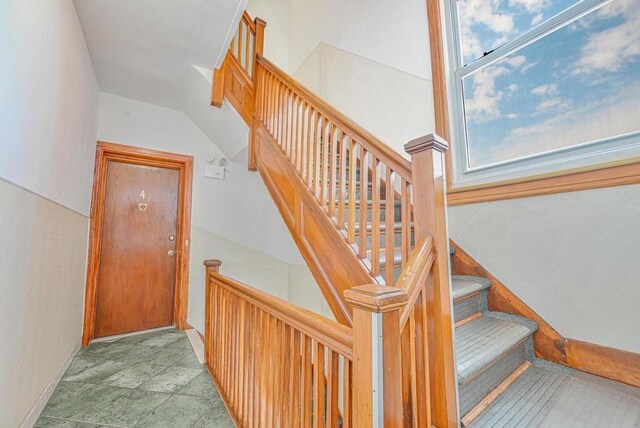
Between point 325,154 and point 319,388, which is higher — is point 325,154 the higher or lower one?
the higher one

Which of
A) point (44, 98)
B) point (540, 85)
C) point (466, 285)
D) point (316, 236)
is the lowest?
point (466, 285)

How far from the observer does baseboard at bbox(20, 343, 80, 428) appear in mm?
1446

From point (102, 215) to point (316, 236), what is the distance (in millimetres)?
2490

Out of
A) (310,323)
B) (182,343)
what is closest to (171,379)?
(182,343)

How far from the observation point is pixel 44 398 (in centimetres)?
167

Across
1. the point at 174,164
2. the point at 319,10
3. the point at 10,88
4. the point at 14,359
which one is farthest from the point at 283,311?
the point at 319,10

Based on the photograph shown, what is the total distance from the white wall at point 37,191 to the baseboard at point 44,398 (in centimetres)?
1

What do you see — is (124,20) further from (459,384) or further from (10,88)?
(459,384)

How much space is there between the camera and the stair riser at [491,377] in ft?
3.95

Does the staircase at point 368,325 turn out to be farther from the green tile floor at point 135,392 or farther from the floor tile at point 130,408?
the floor tile at point 130,408

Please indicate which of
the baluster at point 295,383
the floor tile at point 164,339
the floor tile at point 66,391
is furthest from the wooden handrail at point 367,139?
the floor tile at point 164,339

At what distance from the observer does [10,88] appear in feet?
3.80

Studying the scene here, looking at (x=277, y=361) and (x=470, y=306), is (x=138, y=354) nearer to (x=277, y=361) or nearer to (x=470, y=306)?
(x=277, y=361)

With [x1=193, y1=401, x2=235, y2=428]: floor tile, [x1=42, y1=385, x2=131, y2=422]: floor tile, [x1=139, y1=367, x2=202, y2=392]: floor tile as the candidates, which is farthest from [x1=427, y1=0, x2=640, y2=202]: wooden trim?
[x1=42, y1=385, x2=131, y2=422]: floor tile
